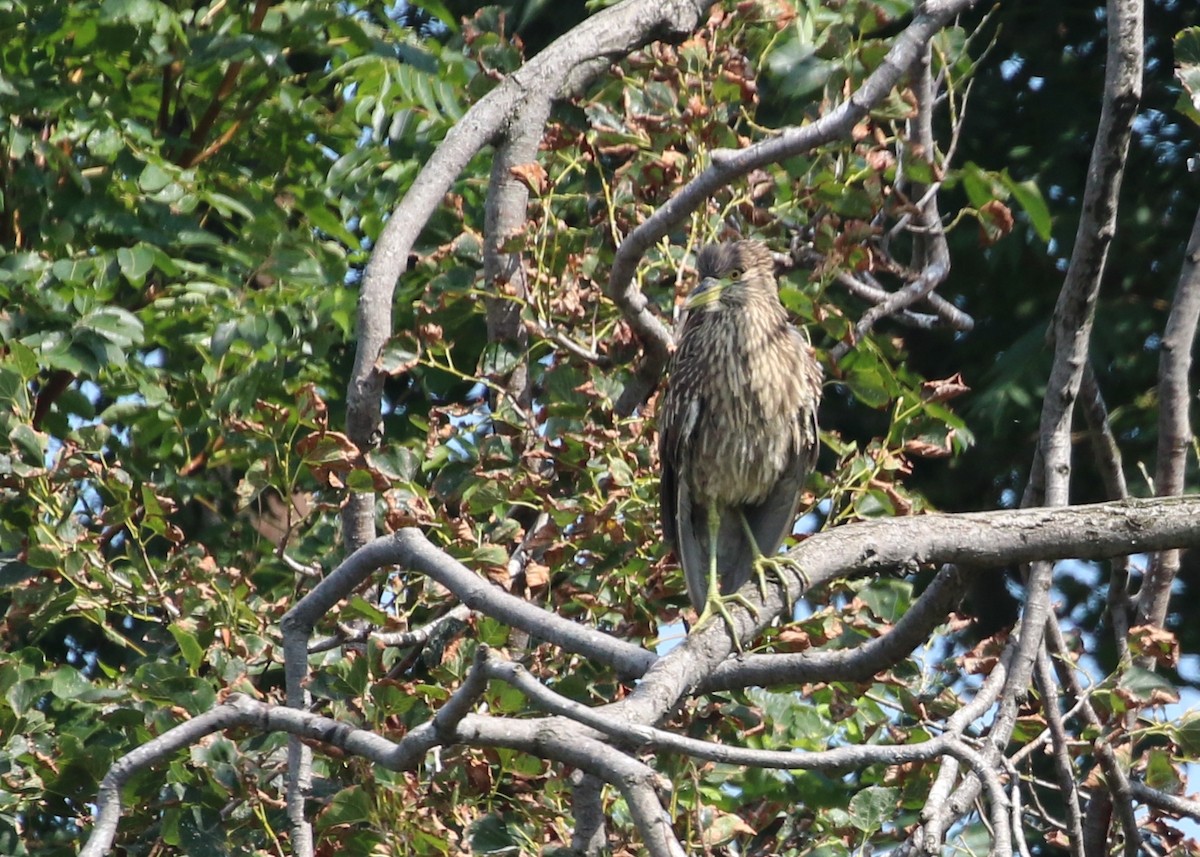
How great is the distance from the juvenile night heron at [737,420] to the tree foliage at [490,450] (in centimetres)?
11

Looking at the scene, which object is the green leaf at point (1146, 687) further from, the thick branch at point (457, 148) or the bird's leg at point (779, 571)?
the thick branch at point (457, 148)

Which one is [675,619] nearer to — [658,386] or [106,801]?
[658,386]

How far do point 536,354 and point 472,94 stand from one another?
0.81 metres

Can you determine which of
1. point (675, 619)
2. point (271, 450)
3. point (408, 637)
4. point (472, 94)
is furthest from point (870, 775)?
point (472, 94)

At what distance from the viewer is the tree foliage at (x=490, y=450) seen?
3379 mm

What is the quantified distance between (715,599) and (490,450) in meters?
0.66

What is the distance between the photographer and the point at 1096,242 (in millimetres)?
3408

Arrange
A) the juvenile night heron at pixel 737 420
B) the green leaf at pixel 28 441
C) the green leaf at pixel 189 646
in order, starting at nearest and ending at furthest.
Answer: the green leaf at pixel 189 646, the green leaf at pixel 28 441, the juvenile night heron at pixel 737 420

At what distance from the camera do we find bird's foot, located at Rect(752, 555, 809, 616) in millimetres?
3303

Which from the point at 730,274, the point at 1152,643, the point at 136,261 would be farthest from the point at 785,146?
the point at 136,261

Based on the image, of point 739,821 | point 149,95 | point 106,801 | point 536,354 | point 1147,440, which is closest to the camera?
point 106,801

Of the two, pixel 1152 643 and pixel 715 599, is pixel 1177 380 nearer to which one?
pixel 1152 643

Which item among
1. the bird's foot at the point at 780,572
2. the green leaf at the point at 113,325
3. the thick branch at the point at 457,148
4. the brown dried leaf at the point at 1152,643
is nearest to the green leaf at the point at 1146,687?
the brown dried leaf at the point at 1152,643

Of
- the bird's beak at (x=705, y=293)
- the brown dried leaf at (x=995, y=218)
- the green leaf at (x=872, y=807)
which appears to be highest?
the brown dried leaf at (x=995, y=218)
